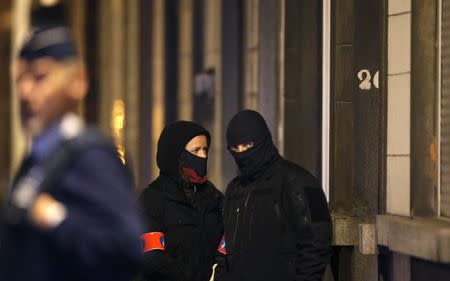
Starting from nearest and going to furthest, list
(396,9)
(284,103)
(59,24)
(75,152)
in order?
(75,152)
(59,24)
(396,9)
(284,103)

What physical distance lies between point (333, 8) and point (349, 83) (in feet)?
2.20

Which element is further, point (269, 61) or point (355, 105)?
point (269, 61)

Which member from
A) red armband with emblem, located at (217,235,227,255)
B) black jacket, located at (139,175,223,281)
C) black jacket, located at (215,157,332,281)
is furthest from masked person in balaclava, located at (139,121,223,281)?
black jacket, located at (215,157,332,281)

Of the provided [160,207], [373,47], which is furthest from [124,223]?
[373,47]

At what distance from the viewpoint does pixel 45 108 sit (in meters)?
3.61

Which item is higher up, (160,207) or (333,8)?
(333,8)

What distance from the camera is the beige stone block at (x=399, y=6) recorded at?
361 inches

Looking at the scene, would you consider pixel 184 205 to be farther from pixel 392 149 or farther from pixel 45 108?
pixel 45 108

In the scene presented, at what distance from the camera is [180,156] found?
8.49 metres

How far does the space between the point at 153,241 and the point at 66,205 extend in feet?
15.4

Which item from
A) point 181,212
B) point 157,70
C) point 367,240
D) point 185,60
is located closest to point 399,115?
point 367,240

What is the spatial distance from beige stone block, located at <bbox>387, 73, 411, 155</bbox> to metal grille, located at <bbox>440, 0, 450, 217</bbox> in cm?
39

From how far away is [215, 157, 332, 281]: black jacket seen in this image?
7.59m

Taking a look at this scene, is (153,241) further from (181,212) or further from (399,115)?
(399,115)
